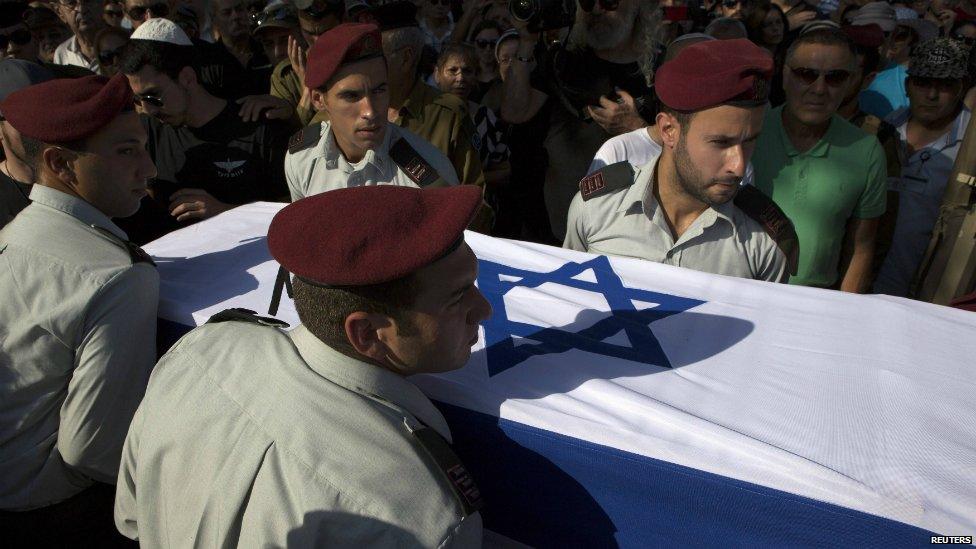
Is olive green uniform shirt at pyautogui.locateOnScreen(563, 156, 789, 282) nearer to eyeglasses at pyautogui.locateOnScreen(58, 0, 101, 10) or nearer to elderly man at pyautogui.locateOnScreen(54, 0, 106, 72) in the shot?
elderly man at pyautogui.locateOnScreen(54, 0, 106, 72)

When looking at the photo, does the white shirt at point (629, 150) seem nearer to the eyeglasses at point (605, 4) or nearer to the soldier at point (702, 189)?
the soldier at point (702, 189)

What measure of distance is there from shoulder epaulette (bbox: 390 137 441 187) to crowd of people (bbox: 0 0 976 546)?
0.04ft

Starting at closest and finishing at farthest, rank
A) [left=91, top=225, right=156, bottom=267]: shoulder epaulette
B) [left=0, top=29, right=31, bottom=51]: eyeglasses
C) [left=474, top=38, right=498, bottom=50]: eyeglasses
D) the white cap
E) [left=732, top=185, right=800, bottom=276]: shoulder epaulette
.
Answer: [left=91, top=225, right=156, bottom=267]: shoulder epaulette, [left=732, top=185, right=800, bottom=276]: shoulder epaulette, the white cap, [left=0, top=29, right=31, bottom=51]: eyeglasses, [left=474, top=38, right=498, bottom=50]: eyeglasses

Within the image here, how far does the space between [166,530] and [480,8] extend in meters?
4.90

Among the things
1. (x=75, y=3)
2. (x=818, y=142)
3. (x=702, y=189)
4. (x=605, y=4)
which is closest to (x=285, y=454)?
(x=702, y=189)

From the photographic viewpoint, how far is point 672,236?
2.22 meters

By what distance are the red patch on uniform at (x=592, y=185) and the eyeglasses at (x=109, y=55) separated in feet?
10.0

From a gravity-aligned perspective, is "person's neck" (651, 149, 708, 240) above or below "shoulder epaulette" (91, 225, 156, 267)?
above

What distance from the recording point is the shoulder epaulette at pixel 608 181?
7.63 feet

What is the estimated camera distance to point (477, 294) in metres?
1.24

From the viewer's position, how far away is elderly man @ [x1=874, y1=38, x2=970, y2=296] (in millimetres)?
3289

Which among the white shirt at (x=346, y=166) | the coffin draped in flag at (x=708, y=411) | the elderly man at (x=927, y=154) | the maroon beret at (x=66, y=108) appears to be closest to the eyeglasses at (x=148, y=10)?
the white shirt at (x=346, y=166)

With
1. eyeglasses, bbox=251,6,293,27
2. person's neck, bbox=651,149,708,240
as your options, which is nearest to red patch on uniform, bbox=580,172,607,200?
person's neck, bbox=651,149,708,240

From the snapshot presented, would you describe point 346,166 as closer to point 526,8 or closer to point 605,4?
point 526,8
